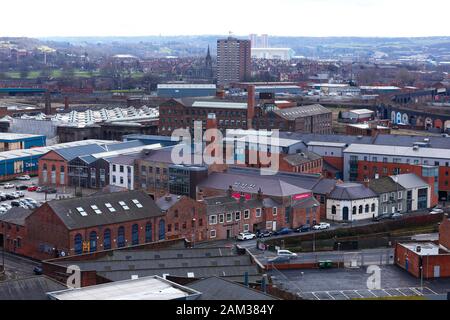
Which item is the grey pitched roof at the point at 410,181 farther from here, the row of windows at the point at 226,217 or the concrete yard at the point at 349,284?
the concrete yard at the point at 349,284

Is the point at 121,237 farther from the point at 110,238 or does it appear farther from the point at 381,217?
the point at 381,217

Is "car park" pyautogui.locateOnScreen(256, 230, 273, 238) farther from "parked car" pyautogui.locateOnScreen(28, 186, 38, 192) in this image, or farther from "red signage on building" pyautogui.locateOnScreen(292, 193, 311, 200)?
"parked car" pyautogui.locateOnScreen(28, 186, 38, 192)

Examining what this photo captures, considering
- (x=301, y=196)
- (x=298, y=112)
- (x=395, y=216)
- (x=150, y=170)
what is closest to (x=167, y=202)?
(x=301, y=196)

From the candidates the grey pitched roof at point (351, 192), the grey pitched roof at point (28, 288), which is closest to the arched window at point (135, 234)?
the grey pitched roof at point (351, 192)

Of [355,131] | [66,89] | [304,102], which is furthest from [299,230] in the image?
[66,89]

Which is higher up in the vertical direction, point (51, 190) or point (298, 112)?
point (298, 112)

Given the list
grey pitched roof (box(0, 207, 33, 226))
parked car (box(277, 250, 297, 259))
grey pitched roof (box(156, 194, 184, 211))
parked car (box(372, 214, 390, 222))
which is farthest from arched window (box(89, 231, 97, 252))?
parked car (box(372, 214, 390, 222))
